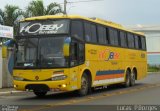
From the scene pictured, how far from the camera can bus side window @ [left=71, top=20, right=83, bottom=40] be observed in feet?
63.0

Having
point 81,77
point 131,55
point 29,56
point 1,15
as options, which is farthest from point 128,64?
point 1,15

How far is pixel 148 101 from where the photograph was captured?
17.4 m

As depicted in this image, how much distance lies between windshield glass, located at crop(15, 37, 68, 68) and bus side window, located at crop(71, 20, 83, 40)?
767mm

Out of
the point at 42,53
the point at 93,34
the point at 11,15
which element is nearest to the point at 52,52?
the point at 42,53

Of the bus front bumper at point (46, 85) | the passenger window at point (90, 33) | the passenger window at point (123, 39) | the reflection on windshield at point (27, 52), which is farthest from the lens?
the passenger window at point (123, 39)

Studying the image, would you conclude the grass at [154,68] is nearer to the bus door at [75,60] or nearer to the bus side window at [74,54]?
the bus door at [75,60]

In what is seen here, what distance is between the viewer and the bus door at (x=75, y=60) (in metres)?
18.8

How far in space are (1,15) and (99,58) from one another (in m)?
21.1

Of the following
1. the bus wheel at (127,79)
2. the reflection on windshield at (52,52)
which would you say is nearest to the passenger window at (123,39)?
the bus wheel at (127,79)

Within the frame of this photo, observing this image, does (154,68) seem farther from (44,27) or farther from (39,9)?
(44,27)

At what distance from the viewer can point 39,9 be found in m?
42.7

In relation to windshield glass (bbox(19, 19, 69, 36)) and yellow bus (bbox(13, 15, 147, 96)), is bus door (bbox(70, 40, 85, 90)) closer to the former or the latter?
yellow bus (bbox(13, 15, 147, 96))

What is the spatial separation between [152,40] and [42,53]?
4912 cm

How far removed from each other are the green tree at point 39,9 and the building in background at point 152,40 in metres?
24.1
